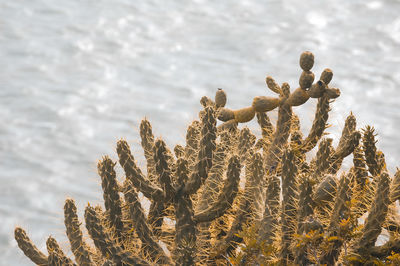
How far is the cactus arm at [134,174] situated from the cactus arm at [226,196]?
17 cm

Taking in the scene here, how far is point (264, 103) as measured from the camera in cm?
251

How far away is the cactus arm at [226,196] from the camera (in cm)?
202

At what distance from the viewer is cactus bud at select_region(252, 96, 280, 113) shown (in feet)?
8.20

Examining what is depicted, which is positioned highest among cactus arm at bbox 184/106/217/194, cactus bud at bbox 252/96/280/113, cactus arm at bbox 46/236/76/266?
cactus bud at bbox 252/96/280/113

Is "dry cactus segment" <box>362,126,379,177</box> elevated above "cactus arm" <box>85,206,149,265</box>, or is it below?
above

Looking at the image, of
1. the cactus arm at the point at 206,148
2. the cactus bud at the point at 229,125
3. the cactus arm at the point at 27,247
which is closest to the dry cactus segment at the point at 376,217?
the cactus arm at the point at 206,148

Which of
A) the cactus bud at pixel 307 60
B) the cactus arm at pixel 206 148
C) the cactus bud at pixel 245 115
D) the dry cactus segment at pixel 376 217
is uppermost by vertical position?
the cactus bud at pixel 307 60

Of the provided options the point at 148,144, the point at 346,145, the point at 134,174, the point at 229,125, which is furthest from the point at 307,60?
the point at 134,174

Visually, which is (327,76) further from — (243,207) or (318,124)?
(243,207)

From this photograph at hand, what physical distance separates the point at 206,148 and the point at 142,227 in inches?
13.9

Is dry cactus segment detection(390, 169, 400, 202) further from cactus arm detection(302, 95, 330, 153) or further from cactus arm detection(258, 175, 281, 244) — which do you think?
cactus arm detection(302, 95, 330, 153)

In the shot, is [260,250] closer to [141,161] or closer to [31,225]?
[141,161]

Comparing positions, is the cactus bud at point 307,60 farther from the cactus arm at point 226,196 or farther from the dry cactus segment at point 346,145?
the cactus arm at point 226,196

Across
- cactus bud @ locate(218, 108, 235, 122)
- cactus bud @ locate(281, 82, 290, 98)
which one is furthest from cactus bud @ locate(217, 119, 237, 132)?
cactus bud @ locate(281, 82, 290, 98)
